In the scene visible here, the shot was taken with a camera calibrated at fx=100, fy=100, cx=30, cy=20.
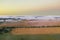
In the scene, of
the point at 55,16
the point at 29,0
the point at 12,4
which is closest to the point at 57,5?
the point at 55,16

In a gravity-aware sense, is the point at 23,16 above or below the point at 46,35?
above

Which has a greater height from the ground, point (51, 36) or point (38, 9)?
point (38, 9)

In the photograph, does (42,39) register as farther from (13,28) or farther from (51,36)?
(13,28)

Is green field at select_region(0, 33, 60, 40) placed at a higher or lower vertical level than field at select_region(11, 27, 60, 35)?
lower

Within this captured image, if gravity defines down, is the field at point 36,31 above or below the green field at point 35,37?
above

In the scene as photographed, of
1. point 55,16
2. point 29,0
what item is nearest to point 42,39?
point 55,16

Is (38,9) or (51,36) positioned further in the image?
(38,9)

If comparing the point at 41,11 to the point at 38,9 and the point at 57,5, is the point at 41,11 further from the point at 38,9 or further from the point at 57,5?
the point at 57,5

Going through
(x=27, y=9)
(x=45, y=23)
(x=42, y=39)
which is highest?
(x=27, y=9)

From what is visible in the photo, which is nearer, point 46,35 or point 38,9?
point 46,35
